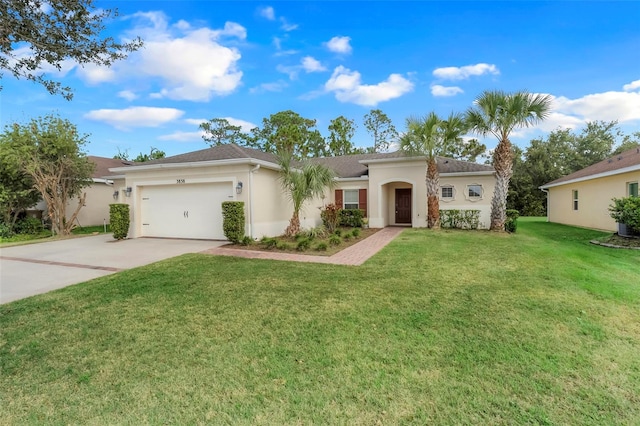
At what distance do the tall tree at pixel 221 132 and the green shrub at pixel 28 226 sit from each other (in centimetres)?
2756

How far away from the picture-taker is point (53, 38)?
15.9 feet

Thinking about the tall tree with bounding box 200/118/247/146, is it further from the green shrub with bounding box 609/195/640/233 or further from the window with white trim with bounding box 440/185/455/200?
the green shrub with bounding box 609/195/640/233

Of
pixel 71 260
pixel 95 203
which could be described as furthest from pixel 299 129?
pixel 71 260

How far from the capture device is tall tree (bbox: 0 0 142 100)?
450 cm

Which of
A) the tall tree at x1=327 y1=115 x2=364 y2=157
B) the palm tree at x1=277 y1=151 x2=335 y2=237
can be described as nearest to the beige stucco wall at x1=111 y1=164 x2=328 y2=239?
the palm tree at x1=277 y1=151 x2=335 y2=237

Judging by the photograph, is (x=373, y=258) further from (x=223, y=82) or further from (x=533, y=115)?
(x=223, y=82)

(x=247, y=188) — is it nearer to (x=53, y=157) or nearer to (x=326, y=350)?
(x=326, y=350)

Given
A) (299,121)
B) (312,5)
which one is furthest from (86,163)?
(299,121)

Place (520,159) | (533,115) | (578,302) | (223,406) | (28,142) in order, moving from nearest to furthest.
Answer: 1. (223,406)
2. (578,302)
3. (533,115)
4. (28,142)
5. (520,159)

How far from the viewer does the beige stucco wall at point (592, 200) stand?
14.5 meters

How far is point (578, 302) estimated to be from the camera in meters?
5.11

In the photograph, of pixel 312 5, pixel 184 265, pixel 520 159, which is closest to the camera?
pixel 184 265

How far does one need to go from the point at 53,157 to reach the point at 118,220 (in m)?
6.41

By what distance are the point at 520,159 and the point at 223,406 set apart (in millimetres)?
39807
